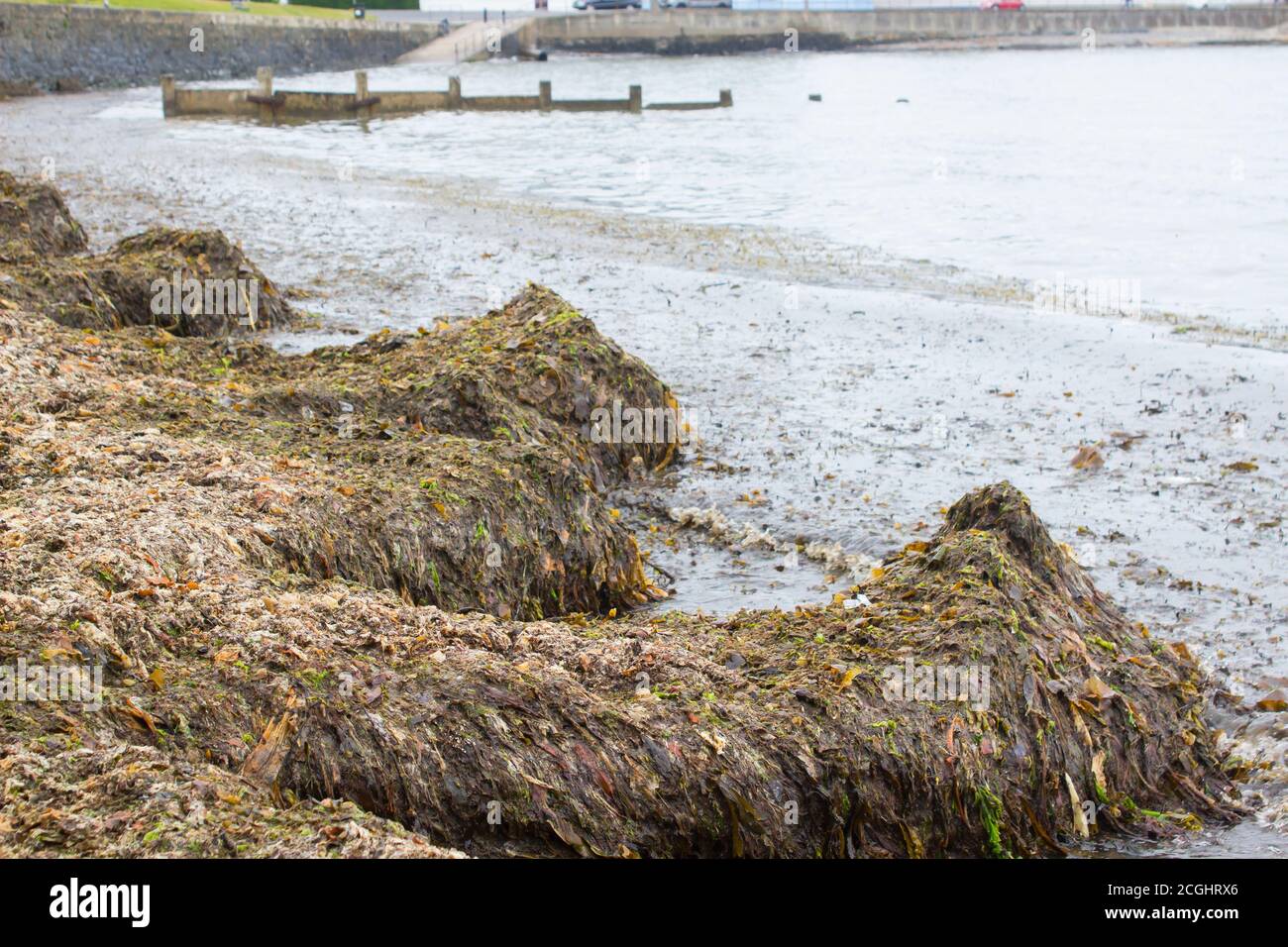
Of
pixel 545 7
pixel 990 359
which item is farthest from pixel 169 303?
pixel 545 7

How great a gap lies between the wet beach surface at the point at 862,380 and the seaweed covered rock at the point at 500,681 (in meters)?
0.69

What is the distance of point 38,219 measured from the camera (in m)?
14.6

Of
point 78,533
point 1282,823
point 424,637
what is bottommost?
point 1282,823

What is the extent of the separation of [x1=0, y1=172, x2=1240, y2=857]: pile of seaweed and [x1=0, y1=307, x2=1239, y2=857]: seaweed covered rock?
1cm

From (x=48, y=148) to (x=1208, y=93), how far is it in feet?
157

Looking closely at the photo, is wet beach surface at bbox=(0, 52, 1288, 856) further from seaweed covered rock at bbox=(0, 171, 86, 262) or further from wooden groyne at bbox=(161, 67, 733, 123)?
wooden groyne at bbox=(161, 67, 733, 123)

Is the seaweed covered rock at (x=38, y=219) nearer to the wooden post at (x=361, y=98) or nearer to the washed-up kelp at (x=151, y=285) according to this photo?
the washed-up kelp at (x=151, y=285)

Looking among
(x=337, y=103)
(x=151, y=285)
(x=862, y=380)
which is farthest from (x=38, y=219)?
(x=337, y=103)

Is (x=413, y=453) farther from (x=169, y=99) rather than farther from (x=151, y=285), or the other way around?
(x=169, y=99)

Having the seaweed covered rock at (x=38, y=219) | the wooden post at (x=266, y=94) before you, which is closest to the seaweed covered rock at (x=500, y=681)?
the seaweed covered rock at (x=38, y=219)

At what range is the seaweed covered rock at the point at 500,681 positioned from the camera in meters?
3.91

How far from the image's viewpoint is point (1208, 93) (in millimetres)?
55438

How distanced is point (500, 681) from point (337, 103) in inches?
1510

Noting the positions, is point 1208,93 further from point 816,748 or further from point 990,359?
point 816,748
